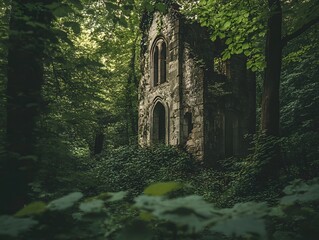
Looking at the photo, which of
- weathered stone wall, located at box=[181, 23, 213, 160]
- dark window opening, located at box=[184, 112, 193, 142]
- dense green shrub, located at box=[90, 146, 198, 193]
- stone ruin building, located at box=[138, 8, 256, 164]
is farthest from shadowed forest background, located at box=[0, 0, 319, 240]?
dark window opening, located at box=[184, 112, 193, 142]

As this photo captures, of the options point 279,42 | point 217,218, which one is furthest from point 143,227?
point 279,42

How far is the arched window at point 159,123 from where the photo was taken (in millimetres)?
17656

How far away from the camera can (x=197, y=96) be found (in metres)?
14.9

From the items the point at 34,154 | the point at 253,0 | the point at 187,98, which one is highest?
the point at 253,0

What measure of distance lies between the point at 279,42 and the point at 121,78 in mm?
15706

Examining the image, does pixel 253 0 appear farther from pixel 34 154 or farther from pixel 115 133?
pixel 115 133

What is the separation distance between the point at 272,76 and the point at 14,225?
7705 mm

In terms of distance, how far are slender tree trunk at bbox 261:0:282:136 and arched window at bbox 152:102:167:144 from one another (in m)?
9.52

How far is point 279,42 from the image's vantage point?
27.9ft

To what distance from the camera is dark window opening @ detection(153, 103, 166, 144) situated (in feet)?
57.9

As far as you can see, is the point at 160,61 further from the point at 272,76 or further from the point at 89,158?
the point at 89,158

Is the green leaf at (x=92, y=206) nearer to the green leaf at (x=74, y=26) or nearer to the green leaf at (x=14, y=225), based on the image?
the green leaf at (x=14, y=225)

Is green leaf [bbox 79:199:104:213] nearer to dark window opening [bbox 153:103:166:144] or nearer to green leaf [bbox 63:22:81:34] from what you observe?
green leaf [bbox 63:22:81:34]

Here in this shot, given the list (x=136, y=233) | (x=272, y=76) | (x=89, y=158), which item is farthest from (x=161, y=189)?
(x=272, y=76)
